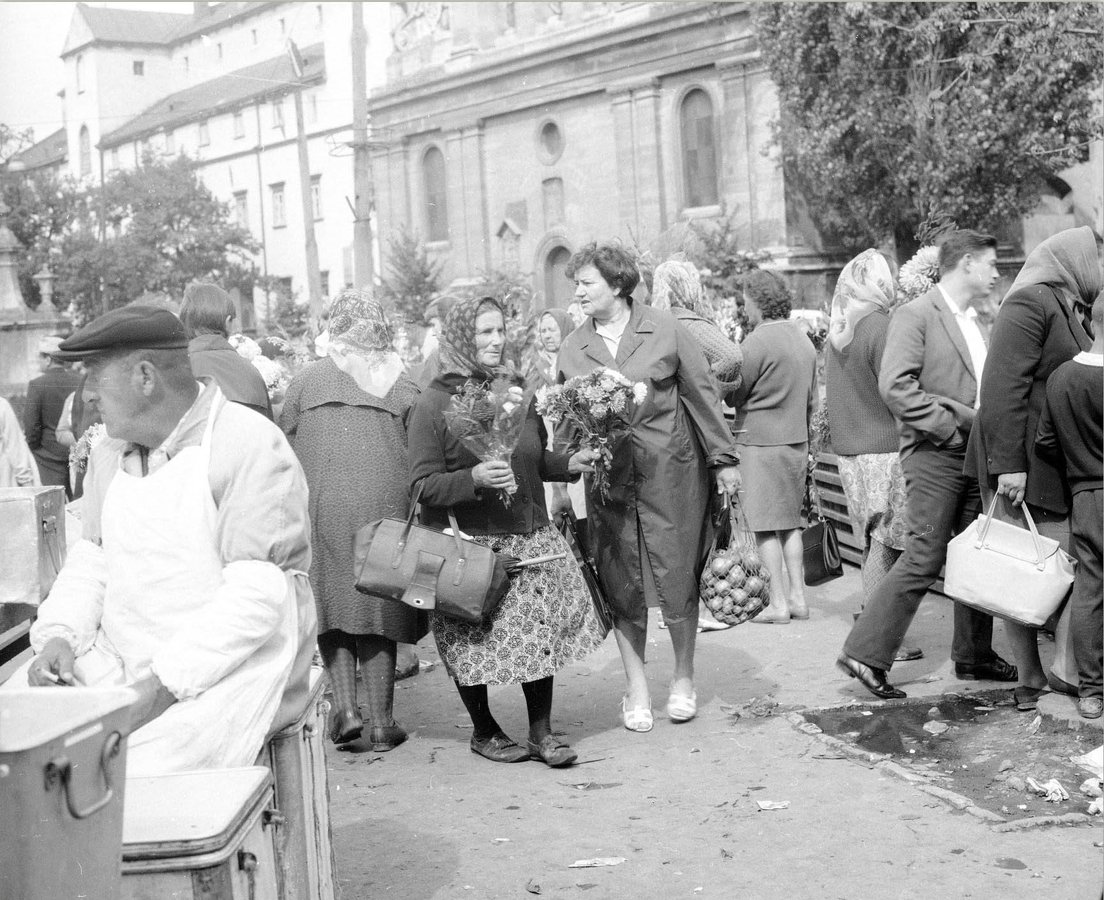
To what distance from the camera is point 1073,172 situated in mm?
31078

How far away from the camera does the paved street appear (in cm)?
452

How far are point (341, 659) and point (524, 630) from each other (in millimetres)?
1127

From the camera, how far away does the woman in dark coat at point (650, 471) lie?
6414 mm

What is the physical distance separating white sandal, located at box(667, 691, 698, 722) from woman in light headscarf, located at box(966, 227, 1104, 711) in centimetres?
146

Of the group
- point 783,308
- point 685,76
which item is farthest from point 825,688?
point 685,76

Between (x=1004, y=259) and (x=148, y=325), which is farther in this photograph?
(x=1004, y=259)

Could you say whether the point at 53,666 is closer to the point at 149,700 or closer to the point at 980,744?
the point at 149,700

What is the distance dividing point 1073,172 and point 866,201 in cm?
454

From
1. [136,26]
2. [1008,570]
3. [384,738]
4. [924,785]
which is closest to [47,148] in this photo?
[136,26]

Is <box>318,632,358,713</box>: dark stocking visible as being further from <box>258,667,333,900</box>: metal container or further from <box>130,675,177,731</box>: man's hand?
<box>130,675,177,731</box>: man's hand

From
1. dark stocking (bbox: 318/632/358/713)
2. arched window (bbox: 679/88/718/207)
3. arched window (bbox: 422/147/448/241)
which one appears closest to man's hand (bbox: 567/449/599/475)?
dark stocking (bbox: 318/632/358/713)

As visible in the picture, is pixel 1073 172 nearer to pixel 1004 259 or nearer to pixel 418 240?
pixel 1004 259

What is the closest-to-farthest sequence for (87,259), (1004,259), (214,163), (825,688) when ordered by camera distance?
(825,688)
(1004,259)
(87,259)
(214,163)

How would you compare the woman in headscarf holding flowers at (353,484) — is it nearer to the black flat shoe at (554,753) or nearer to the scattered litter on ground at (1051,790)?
the black flat shoe at (554,753)
